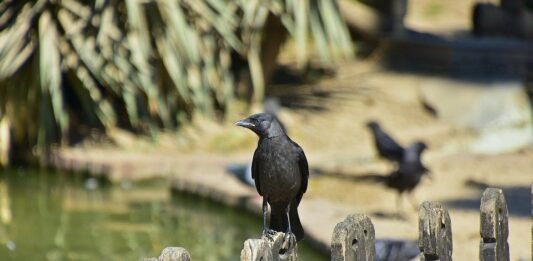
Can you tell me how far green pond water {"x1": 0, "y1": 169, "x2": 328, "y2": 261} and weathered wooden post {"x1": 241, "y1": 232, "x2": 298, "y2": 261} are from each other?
12.8 feet

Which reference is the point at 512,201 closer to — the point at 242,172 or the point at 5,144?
the point at 242,172

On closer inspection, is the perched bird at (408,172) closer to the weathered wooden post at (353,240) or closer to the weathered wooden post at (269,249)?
the weathered wooden post at (269,249)

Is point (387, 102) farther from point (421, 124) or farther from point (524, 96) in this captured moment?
point (524, 96)

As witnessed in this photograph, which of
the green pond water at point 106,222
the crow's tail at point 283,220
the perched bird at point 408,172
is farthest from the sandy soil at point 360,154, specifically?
the crow's tail at point 283,220

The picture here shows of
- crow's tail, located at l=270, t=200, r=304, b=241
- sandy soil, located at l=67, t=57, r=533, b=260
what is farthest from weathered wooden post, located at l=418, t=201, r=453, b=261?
sandy soil, located at l=67, t=57, r=533, b=260

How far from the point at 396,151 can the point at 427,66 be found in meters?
6.10

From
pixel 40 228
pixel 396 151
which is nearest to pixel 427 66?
pixel 396 151

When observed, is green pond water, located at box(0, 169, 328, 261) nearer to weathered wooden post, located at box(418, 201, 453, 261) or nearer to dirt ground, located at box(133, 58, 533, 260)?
dirt ground, located at box(133, 58, 533, 260)

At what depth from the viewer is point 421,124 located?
1370 cm

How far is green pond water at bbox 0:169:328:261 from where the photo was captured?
850 centimetres

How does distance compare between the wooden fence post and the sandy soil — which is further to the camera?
the sandy soil

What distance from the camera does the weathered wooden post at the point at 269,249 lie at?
11.9ft

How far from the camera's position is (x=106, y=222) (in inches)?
375

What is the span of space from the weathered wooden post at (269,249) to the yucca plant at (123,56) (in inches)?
304
